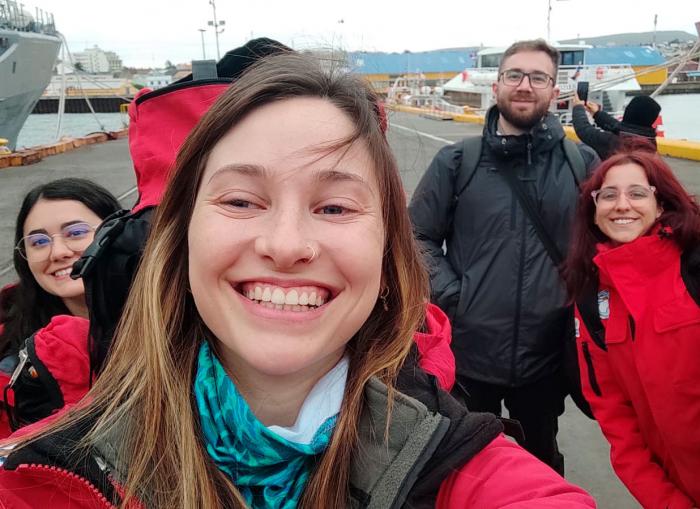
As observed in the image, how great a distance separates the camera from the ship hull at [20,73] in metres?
23.1

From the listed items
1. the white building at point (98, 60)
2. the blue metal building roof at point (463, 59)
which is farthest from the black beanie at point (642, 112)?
the white building at point (98, 60)

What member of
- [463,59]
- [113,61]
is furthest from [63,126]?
[113,61]

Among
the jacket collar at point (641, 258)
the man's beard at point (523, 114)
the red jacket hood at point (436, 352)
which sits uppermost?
the man's beard at point (523, 114)

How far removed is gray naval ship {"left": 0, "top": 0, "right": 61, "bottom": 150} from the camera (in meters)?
23.2

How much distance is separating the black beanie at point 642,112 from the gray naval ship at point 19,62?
25.1m

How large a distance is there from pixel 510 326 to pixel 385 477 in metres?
1.61

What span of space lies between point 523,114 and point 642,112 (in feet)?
8.20

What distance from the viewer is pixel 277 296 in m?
1.19

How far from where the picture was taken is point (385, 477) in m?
1.17

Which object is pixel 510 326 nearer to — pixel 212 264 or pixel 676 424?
pixel 676 424

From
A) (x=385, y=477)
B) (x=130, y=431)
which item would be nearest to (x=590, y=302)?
(x=385, y=477)

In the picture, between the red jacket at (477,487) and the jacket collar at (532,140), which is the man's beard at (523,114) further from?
the red jacket at (477,487)

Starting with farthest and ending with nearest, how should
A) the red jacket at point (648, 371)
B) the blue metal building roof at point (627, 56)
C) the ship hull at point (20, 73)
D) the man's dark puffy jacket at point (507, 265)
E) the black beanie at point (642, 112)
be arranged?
the blue metal building roof at point (627, 56), the ship hull at point (20, 73), the black beanie at point (642, 112), the man's dark puffy jacket at point (507, 265), the red jacket at point (648, 371)

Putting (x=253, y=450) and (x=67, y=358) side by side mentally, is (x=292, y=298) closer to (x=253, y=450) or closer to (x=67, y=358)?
(x=253, y=450)
